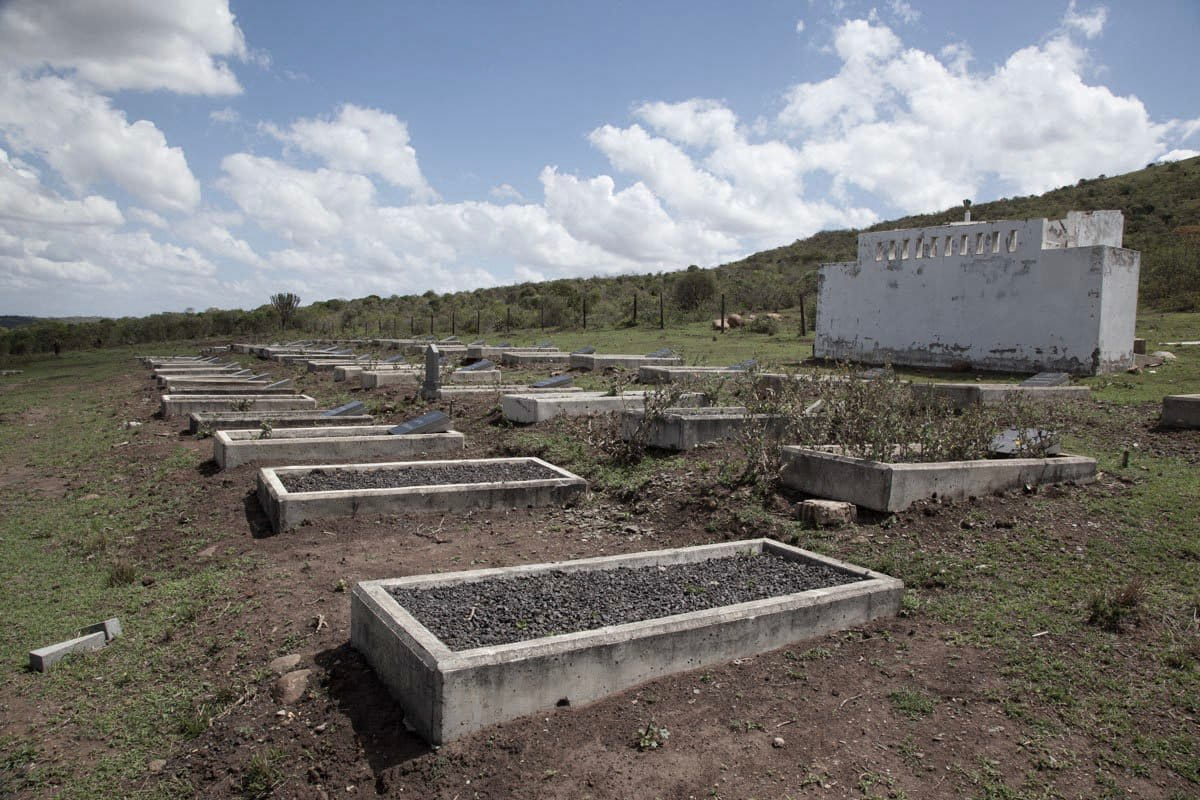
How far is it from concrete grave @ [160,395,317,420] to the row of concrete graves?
20.7ft

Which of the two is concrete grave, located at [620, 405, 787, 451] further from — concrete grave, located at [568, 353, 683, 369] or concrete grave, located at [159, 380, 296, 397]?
concrete grave, located at [159, 380, 296, 397]

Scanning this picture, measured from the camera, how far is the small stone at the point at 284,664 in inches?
161

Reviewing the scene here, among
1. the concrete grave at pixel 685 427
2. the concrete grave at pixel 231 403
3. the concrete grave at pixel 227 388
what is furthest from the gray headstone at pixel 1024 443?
the concrete grave at pixel 227 388

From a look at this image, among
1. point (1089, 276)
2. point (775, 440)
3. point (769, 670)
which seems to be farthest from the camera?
point (1089, 276)

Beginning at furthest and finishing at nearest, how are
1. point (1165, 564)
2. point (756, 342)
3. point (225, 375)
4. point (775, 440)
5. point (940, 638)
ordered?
A: point (756, 342) → point (225, 375) → point (775, 440) → point (1165, 564) → point (940, 638)

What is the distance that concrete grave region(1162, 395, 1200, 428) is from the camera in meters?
8.42

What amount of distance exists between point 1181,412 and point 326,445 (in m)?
8.82

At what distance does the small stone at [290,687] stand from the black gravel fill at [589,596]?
56 centimetres

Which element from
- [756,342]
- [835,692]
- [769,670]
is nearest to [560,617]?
[769,670]

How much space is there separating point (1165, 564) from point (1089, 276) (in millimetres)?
10721

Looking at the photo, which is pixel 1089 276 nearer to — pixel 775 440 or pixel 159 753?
pixel 775 440

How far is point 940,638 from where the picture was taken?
13.9 ft

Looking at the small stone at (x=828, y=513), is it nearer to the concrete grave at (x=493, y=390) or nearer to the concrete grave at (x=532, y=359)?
the concrete grave at (x=493, y=390)

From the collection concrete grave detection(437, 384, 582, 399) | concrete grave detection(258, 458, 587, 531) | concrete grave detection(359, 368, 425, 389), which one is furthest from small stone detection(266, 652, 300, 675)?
concrete grave detection(359, 368, 425, 389)
